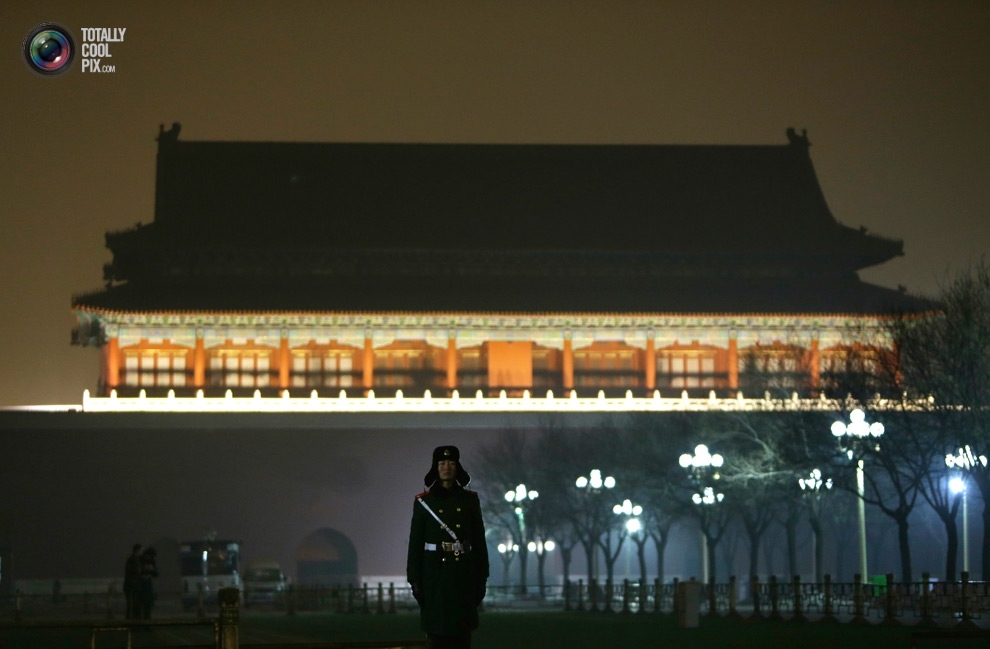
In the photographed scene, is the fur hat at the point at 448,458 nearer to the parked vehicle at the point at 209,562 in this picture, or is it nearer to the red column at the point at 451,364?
the parked vehicle at the point at 209,562

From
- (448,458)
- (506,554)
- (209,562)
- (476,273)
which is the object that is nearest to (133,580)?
(448,458)

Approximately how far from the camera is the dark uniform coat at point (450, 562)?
12008 millimetres

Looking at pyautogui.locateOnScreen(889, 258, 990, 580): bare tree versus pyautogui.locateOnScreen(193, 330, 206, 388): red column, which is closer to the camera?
pyautogui.locateOnScreen(889, 258, 990, 580): bare tree

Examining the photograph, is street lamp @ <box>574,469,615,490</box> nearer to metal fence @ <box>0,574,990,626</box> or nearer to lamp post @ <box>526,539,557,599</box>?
metal fence @ <box>0,574,990,626</box>

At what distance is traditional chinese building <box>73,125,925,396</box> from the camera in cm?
6159

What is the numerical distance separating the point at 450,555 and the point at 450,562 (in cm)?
5

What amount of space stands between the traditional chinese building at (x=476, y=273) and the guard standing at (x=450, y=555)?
4657cm

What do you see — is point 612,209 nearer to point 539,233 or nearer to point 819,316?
point 539,233

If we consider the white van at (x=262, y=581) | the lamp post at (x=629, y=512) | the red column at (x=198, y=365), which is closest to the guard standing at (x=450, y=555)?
the white van at (x=262, y=581)

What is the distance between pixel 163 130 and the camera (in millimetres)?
66312

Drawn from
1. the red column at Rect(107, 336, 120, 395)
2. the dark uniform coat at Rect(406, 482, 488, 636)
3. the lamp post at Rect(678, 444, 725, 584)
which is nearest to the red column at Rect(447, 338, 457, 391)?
the red column at Rect(107, 336, 120, 395)

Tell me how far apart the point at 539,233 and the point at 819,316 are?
1082cm

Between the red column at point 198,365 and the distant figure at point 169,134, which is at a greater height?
the distant figure at point 169,134

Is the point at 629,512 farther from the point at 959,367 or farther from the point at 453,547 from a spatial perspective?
the point at 453,547
